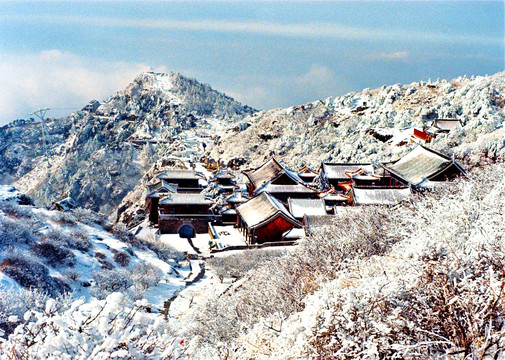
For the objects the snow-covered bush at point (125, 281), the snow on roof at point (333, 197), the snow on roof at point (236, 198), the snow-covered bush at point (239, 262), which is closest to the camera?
the snow-covered bush at point (125, 281)

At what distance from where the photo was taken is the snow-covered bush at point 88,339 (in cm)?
Result: 503

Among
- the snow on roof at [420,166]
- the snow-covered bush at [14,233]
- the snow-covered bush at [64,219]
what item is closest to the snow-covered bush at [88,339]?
the snow-covered bush at [14,233]

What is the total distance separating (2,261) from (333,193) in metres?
35.3

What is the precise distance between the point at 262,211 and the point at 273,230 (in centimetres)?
260

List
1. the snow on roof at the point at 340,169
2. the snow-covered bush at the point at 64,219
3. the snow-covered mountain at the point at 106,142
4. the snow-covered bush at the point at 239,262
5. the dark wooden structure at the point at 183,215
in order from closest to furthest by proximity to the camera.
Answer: the snow-covered bush at the point at 239,262, the snow-covered bush at the point at 64,219, the dark wooden structure at the point at 183,215, the snow on roof at the point at 340,169, the snow-covered mountain at the point at 106,142

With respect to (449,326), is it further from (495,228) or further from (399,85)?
(399,85)

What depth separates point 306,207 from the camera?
3609cm

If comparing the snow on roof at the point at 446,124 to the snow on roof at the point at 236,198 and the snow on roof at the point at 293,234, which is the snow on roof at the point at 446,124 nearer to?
the snow on roof at the point at 236,198

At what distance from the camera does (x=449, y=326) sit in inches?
231

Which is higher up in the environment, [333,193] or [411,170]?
[411,170]

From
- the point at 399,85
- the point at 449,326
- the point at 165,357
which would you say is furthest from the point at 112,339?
the point at 399,85

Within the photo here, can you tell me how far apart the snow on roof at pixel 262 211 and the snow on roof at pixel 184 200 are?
7.92 m

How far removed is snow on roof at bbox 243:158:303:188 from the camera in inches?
1750

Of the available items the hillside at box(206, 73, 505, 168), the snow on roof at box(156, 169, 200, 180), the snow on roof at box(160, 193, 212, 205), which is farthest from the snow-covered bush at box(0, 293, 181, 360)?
the snow on roof at box(156, 169, 200, 180)
